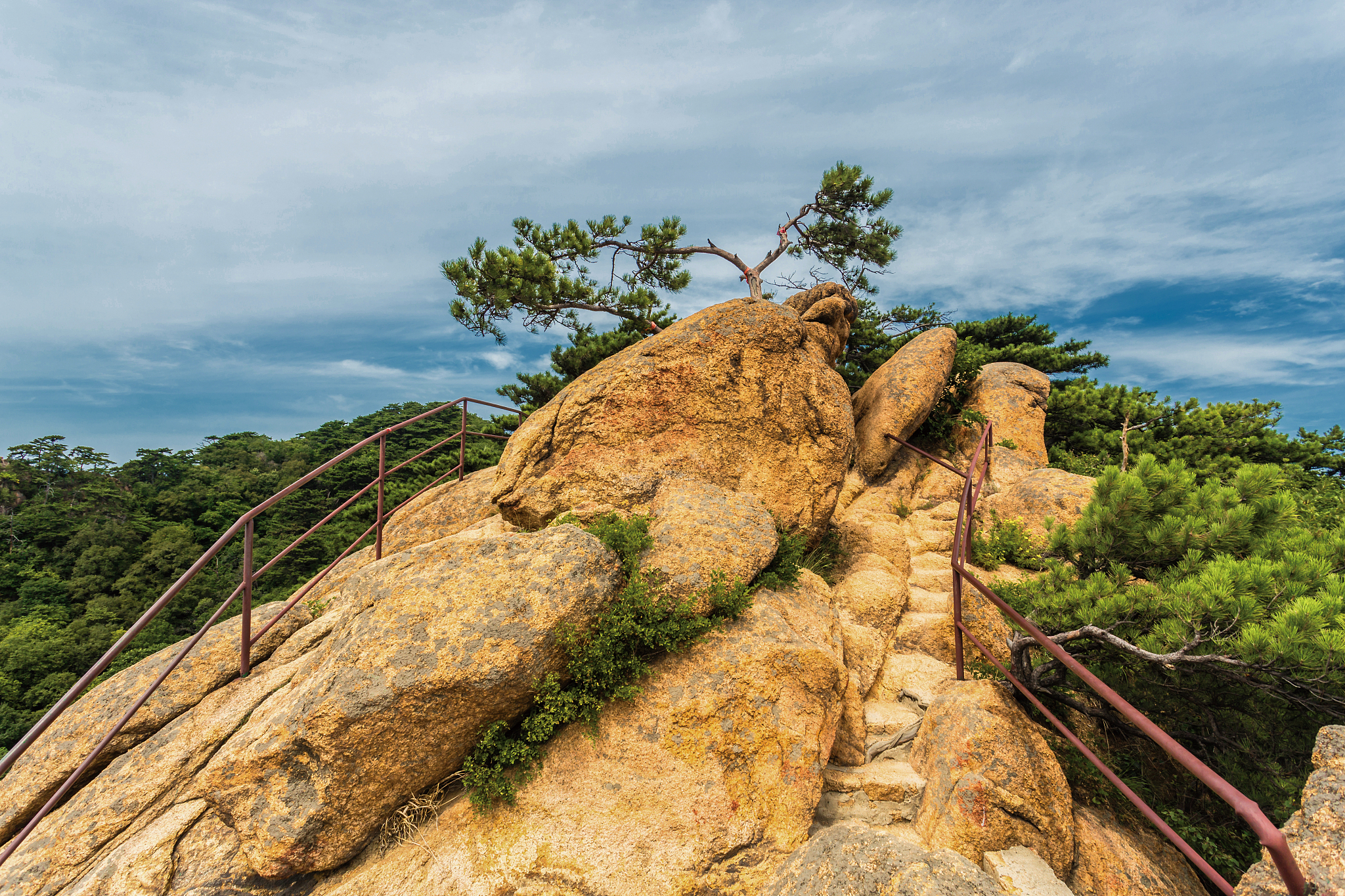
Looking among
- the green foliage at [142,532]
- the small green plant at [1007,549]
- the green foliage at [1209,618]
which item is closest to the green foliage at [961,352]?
the small green plant at [1007,549]

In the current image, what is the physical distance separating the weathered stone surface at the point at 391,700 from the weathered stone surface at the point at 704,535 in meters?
0.83

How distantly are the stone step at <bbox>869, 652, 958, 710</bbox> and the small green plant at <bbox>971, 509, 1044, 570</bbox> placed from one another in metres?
2.52

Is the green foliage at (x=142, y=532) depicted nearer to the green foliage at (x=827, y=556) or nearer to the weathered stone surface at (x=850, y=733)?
the green foliage at (x=827, y=556)

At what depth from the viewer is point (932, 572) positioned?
8.59 m

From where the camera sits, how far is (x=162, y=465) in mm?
35656

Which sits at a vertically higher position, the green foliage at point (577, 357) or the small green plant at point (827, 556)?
the green foliage at point (577, 357)

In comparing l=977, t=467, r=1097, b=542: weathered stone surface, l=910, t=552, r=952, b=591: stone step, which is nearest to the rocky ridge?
l=910, t=552, r=952, b=591: stone step

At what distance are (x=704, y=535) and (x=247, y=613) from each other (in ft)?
15.0

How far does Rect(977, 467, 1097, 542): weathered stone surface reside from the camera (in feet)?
30.0

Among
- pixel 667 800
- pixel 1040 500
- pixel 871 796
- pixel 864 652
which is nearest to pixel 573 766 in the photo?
pixel 667 800

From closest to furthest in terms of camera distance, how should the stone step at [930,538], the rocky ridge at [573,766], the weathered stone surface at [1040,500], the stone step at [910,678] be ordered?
the rocky ridge at [573,766], the stone step at [910,678], the weathered stone surface at [1040,500], the stone step at [930,538]

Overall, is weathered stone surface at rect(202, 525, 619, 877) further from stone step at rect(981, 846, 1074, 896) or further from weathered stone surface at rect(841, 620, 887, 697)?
stone step at rect(981, 846, 1074, 896)

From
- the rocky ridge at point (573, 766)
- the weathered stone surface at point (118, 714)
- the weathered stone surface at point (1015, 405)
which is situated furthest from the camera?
the weathered stone surface at point (1015, 405)

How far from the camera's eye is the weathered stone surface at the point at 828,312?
451 inches
